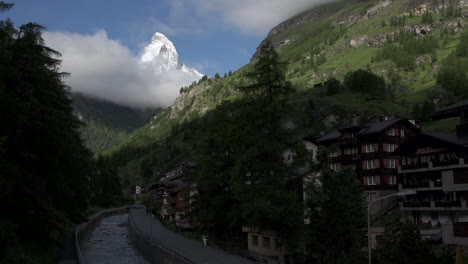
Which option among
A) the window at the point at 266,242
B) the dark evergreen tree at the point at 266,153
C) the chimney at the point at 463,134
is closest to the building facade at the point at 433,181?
the dark evergreen tree at the point at 266,153

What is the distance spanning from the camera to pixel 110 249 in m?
77.8

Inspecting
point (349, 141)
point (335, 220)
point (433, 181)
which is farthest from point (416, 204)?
point (335, 220)

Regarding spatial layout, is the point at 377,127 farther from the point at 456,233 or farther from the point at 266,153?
the point at 456,233

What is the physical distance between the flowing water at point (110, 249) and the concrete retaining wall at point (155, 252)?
106 cm

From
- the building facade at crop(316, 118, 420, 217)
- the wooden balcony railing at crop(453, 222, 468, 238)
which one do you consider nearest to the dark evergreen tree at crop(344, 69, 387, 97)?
the building facade at crop(316, 118, 420, 217)

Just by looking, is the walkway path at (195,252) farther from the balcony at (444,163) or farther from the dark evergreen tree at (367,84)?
the dark evergreen tree at (367,84)

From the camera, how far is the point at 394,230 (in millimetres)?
31328

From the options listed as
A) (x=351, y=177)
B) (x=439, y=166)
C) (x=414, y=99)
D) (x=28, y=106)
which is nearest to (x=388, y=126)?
(x=439, y=166)

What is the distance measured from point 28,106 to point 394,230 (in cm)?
2986

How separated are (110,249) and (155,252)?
20912 millimetres

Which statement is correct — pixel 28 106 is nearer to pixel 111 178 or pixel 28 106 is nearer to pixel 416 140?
pixel 416 140

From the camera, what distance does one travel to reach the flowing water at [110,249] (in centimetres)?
6544

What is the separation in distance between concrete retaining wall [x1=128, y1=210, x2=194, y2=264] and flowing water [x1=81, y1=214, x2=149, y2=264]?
106 centimetres

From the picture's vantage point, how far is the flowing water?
65.4 meters
